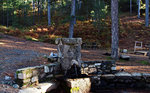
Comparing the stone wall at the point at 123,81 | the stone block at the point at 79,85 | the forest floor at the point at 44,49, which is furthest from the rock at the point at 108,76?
the forest floor at the point at 44,49

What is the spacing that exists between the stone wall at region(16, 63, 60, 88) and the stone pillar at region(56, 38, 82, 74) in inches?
12.3

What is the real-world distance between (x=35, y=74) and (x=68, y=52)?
1.47 meters

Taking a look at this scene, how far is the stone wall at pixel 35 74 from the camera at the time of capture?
4.90 meters

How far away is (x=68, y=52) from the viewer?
6.02 m

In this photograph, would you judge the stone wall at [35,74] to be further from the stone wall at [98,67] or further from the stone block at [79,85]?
the stone wall at [98,67]

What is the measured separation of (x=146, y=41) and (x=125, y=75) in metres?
15.2

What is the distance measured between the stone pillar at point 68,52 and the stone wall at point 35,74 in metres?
0.31

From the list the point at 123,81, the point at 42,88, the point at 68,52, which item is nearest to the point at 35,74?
the point at 42,88

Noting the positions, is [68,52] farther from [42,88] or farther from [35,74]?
[42,88]

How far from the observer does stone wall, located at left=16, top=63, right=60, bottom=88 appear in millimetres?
4902

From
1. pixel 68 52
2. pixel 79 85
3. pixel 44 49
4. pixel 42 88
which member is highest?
pixel 68 52

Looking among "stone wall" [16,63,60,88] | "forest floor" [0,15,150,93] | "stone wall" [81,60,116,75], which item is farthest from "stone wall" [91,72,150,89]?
"stone wall" [16,63,60,88]

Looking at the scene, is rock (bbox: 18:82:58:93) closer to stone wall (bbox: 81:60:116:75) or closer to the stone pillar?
the stone pillar

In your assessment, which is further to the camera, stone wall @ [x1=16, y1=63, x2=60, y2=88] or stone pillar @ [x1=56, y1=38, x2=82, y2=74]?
stone pillar @ [x1=56, y1=38, x2=82, y2=74]
